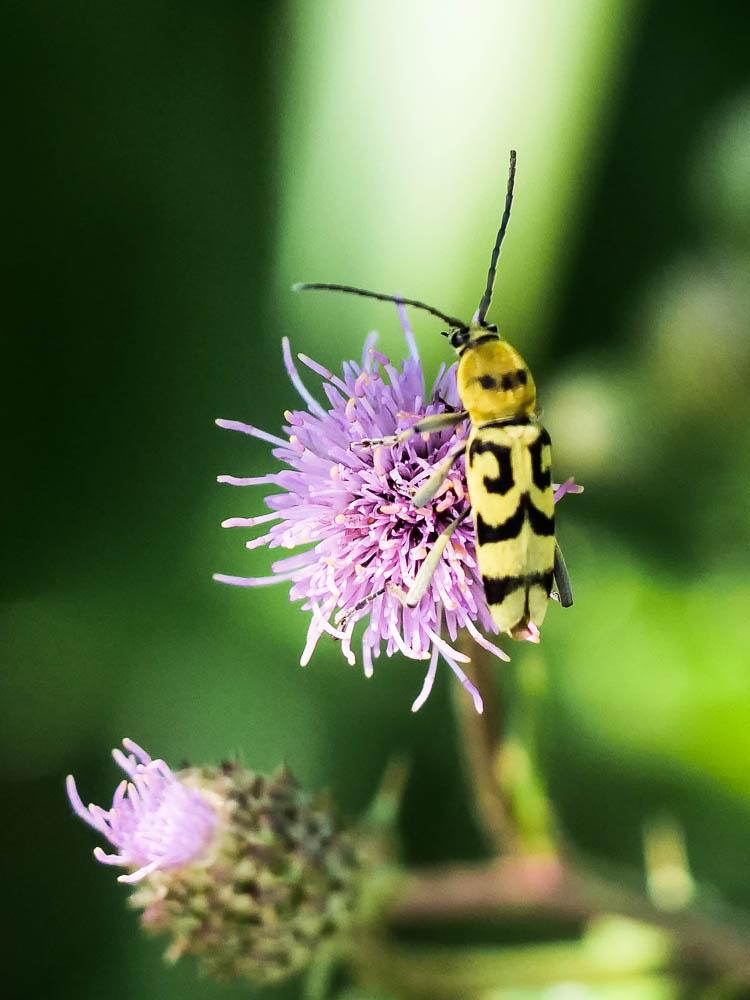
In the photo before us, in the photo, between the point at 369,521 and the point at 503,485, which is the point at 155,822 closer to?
the point at 369,521

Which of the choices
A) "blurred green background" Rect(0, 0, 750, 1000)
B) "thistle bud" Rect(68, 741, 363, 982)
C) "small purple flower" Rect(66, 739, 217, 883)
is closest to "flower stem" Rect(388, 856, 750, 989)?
"thistle bud" Rect(68, 741, 363, 982)

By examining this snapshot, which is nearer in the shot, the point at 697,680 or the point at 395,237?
the point at 697,680

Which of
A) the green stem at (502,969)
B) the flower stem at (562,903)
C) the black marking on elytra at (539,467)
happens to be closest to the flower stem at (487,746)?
the flower stem at (562,903)

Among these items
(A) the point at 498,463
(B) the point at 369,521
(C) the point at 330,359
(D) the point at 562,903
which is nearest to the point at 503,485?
(A) the point at 498,463

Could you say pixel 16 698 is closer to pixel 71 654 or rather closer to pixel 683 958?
pixel 71 654

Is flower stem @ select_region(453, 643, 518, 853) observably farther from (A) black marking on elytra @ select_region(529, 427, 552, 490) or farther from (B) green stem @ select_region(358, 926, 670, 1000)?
(A) black marking on elytra @ select_region(529, 427, 552, 490)

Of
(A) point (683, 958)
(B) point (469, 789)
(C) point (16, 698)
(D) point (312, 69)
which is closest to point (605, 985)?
(A) point (683, 958)
